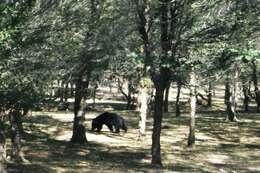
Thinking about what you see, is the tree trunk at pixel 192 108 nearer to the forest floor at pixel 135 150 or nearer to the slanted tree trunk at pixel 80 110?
the forest floor at pixel 135 150

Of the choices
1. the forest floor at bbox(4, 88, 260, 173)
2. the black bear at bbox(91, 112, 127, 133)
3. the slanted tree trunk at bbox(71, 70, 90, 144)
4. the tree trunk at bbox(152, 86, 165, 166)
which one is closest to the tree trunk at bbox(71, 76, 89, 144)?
the slanted tree trunk at bbox(71, 70, 90, 144)

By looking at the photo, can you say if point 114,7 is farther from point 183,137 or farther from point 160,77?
point 183,137

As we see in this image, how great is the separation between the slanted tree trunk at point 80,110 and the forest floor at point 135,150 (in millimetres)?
579

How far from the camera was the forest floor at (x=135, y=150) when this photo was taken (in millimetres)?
20458

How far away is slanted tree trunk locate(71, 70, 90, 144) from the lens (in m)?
26.5

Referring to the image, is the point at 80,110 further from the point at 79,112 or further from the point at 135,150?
the point at 135,150

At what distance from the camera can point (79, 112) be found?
27.3 meters

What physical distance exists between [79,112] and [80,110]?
0.16m

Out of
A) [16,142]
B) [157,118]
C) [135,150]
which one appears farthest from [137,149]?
[16,142]

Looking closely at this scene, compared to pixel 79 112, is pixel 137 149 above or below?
below

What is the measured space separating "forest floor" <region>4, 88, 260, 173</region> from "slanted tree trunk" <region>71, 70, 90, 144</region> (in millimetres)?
579

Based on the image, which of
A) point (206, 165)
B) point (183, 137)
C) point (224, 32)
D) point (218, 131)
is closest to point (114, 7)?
point (224, 32)

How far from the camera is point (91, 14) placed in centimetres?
1655

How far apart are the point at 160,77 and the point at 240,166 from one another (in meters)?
6.86
